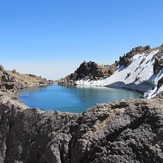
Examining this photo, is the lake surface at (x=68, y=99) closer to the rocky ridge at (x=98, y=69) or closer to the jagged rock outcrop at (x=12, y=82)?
the jagged rock outcrop at (x=12, y=82)

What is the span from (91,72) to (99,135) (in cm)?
16280

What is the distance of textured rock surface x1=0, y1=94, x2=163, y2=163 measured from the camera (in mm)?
11031

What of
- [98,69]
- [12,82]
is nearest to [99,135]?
[12,82]

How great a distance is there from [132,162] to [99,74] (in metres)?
158

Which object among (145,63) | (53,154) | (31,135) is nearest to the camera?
(53,154)

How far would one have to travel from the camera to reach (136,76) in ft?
452

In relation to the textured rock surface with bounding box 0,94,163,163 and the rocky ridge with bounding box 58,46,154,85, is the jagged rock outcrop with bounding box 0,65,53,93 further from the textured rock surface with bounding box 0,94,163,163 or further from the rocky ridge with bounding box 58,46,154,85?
the textured rock surface with bounding box 0,94,163,163

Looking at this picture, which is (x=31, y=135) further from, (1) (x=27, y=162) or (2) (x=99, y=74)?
(2) (x=99, y=74)

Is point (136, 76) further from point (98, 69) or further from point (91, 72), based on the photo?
point (91, 72)

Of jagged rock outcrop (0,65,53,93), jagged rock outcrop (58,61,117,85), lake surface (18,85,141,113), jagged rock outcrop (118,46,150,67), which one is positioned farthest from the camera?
jagged rock outcrop (58,61,117,85)

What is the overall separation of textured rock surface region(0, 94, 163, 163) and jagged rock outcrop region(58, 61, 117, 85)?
487 ft

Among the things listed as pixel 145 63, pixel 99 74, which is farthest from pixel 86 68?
pixel 145 63

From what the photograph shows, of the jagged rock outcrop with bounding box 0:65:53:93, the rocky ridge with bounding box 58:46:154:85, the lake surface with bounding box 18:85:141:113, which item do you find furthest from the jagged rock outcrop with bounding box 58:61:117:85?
the lake surface with bounding box 18:85:141:113

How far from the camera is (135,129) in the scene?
37.8 ft
